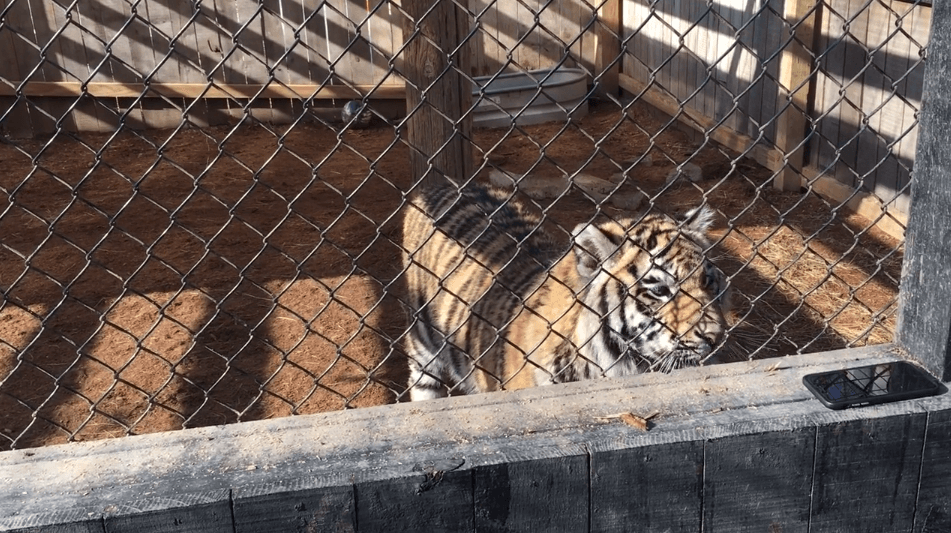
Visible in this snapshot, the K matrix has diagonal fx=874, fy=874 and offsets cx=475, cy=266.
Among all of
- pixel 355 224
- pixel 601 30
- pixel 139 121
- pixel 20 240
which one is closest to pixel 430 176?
pixel 355 224

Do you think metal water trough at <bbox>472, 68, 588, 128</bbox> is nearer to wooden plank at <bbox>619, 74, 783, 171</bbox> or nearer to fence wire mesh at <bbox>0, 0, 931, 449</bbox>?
fence wire mesh at <bbox>0, 0, 931, 449</bbox>

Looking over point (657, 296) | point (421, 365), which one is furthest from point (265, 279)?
point (657, 296)

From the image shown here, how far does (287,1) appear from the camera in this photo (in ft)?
27.0

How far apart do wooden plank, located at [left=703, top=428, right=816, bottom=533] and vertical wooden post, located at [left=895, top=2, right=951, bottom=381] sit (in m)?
0.43

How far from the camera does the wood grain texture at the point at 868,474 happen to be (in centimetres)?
209

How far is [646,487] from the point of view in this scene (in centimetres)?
204

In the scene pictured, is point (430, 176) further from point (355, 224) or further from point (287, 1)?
point (287, 1)

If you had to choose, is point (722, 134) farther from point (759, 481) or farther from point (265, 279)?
point (759, 481)

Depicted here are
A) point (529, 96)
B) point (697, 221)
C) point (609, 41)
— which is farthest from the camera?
point (609, 41)

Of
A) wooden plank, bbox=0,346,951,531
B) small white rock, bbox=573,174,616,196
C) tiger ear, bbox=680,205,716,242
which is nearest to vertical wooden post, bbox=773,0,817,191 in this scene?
small white rock, bbox=573,174,616,196

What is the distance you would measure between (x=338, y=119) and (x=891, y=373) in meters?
7.06

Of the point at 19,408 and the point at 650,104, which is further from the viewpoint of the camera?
the point at 650,104

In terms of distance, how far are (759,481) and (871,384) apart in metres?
0.39

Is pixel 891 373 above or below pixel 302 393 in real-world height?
above
